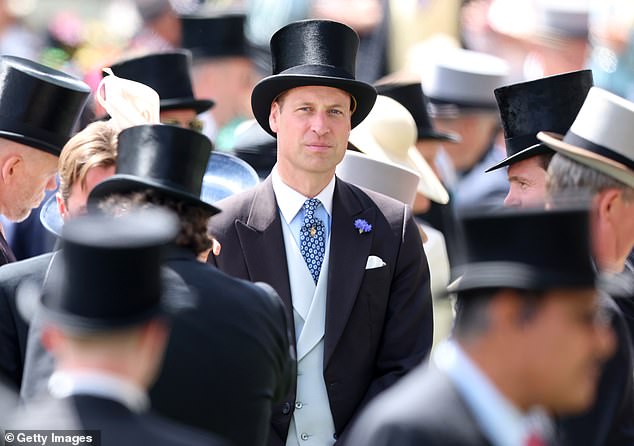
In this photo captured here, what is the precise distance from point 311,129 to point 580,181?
4.26 ft

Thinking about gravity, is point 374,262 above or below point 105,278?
below

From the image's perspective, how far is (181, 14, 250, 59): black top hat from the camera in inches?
378

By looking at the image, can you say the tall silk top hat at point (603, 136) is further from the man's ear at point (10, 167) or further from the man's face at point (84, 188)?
the man's ear at point (10, 167)

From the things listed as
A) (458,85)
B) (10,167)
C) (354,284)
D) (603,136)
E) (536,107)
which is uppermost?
(603,136)

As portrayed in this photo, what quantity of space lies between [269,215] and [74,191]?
98 centimetres

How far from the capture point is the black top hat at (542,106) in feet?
19.6

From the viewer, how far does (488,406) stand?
10.4 ft

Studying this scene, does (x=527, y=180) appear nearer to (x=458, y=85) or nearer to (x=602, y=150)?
(x=602, y=150)

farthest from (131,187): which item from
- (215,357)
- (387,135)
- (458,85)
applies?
(458,85)

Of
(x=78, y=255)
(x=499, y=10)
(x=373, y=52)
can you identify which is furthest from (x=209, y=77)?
(x=78, y=255)

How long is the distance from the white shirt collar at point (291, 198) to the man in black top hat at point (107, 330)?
2.35 metres

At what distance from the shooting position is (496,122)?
993 cm

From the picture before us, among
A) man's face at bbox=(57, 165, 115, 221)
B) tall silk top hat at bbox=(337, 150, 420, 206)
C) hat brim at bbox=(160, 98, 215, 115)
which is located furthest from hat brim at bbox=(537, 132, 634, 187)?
hat brim at bbox=(160, 98, 215, 115)

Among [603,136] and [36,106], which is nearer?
[603,136]
